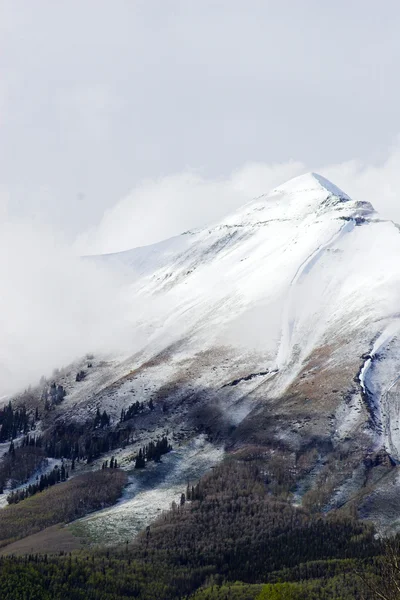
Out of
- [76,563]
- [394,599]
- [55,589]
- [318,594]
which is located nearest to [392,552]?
[394,599]

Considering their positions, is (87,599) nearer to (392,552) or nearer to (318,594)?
(318,594)

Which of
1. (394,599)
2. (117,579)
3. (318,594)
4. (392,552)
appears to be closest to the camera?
(392,552)

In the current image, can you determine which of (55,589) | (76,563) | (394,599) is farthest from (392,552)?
(76,563)

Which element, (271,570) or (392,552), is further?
(271,570)

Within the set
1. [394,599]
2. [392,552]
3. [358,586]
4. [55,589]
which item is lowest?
[358,586]

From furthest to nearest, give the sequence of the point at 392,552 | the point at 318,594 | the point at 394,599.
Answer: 1. the point at 318,594
2. the point at 394,599
3. the point at 392,552

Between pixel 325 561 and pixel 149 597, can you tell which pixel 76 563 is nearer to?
pixel 149 597

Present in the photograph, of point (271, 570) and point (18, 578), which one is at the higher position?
point (18, 578)

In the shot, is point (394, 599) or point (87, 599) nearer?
point (394, 599)

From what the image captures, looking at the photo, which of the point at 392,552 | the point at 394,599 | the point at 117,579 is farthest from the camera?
the point at 117,579
